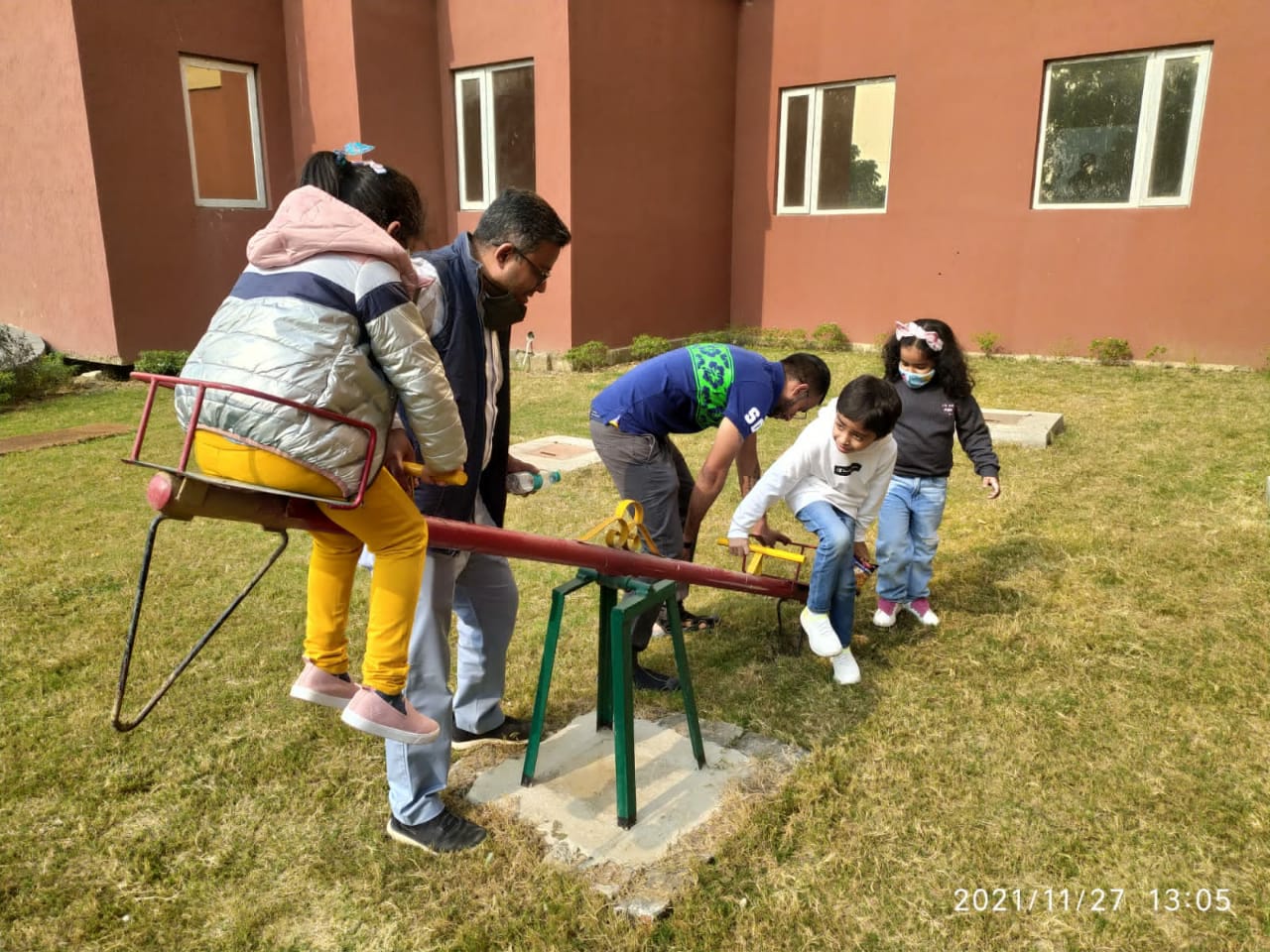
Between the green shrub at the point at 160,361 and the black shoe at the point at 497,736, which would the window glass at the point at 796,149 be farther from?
the black shoe at the point at 497,736

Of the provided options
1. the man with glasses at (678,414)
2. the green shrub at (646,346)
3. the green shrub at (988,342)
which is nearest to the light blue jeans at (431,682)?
the man with glasses at (678,414)

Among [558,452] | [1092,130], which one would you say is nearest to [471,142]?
[558,452]

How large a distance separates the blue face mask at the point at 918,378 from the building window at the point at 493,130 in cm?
713

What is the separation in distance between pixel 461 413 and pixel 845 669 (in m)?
1.87

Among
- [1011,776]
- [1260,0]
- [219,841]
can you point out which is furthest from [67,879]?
[1260,0]

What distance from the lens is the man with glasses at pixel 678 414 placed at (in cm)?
335

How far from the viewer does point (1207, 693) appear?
127 inches

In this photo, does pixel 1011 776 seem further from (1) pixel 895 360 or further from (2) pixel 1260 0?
(2) pixel 1260 0

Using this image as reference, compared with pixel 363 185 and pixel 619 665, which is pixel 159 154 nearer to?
pixel 363 185

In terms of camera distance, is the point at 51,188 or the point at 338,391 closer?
the point at 338,391

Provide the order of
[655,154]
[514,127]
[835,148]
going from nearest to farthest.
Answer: [514,127], [655,154], [835,148]

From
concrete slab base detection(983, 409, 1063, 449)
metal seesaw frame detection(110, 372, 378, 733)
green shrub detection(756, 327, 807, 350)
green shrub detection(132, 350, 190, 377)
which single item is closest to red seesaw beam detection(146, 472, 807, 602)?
metal seesaw frame detection(110, 372, 378, 733)

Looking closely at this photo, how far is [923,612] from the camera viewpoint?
397cm

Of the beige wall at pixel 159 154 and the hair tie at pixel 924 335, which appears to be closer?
the hair tie at pixel 924 335
